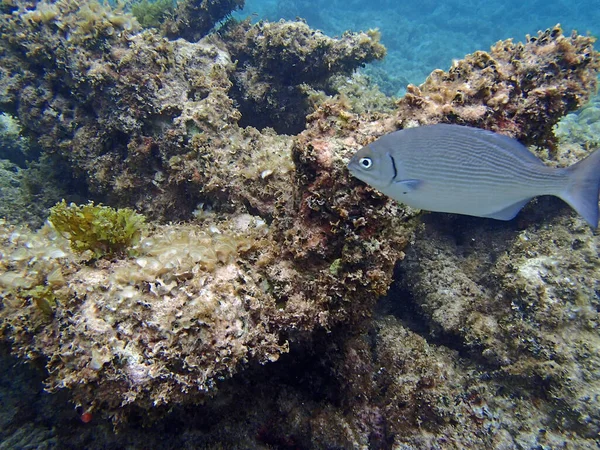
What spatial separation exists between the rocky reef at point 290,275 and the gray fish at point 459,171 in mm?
586

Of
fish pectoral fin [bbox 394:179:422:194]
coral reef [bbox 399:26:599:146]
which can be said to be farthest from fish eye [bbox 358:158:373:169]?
coral reef [bbox 399:26:599:146]

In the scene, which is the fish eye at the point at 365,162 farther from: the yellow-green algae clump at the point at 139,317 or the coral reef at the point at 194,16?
the coral reef at the point at 194,16

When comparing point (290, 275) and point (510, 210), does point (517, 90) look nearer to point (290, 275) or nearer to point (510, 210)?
point (510, 210)

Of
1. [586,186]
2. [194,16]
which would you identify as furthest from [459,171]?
[194,16]

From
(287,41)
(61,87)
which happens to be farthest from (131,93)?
(287,41)

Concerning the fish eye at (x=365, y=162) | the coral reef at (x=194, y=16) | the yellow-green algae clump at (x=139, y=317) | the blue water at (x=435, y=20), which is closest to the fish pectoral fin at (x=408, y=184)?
the fish eye at (x=365, y=162)

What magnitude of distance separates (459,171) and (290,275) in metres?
1.53

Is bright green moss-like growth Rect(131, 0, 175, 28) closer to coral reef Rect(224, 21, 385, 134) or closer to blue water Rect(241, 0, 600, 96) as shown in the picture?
coral reef Rect(224, 21, 385, 134)

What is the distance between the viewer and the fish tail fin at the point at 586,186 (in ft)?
7.12

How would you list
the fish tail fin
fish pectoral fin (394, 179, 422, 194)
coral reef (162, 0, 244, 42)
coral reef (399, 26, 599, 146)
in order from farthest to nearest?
1. coral reef (162, 0, 244, 42)
2. coral reef (399, 26, 599, 146)
3. the fish tail fin
4. fish pectoral fin (394, 179, 422, 194)

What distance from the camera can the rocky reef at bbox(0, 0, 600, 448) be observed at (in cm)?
239

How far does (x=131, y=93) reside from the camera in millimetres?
4582

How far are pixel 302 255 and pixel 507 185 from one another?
1.57m

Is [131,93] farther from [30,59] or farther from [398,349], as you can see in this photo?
[398,349]
